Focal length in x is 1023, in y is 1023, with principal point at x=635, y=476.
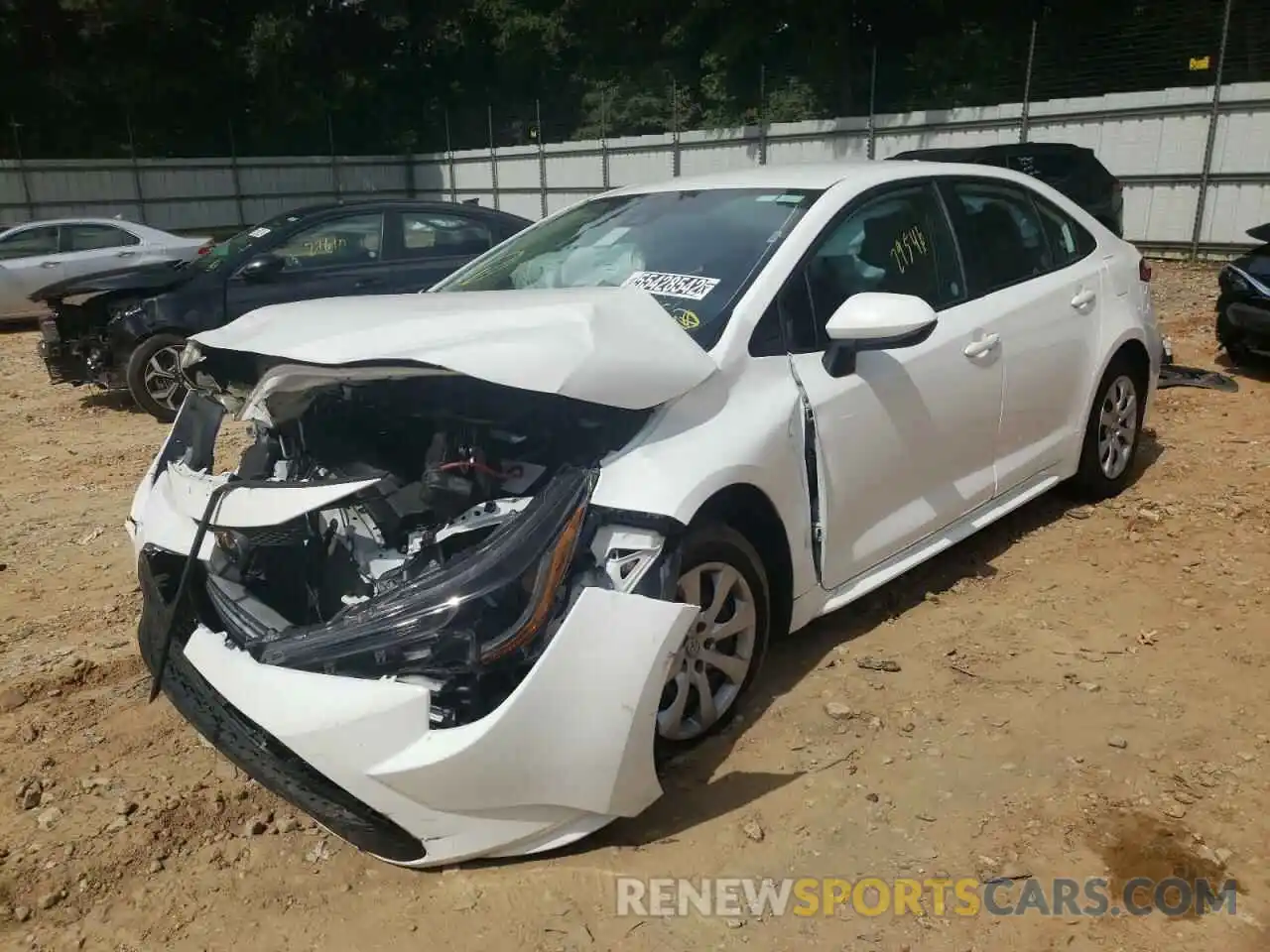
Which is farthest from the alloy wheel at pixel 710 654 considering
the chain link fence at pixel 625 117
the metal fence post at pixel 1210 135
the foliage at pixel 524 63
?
the foliage at pixel 524 63

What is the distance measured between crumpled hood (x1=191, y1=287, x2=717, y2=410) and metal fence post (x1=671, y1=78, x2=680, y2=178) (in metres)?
16.2

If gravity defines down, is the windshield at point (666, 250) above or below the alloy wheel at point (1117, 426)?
above

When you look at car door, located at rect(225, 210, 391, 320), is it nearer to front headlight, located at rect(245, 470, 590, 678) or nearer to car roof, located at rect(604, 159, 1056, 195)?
car roof, located at rect(604, 159, 1056, 195)

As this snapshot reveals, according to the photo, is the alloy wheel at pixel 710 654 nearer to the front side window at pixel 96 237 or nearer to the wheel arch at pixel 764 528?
the wheel arch at pixel 764 528

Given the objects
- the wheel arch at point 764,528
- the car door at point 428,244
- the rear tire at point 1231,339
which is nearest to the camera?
the wheel arch at point 764,528

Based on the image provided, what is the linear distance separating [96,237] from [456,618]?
1224cm

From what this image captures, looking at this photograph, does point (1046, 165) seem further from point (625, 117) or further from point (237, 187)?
point (237, 187)

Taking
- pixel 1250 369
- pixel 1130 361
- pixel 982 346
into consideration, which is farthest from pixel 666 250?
pixel 1250 369

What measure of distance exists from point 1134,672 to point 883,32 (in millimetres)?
20769

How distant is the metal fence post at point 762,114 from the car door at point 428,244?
10.6 meters

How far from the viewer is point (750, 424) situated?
299 cm

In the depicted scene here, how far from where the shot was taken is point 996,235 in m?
4.22

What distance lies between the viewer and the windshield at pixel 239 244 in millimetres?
7773

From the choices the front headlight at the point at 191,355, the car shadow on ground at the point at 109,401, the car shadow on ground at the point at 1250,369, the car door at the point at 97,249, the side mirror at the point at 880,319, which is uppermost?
the side mirror at the point at 880,319
